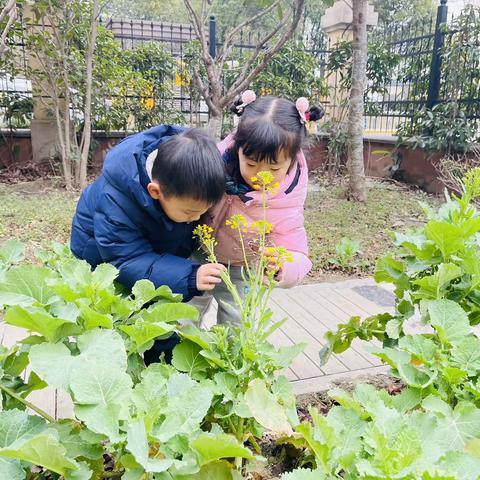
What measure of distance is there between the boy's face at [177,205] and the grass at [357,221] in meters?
2.33

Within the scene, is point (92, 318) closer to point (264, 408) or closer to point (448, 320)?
point (264, 408)

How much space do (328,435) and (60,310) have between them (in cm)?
56

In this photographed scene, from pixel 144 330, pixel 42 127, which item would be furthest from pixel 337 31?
pixel 144 330

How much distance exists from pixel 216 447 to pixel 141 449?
0.43 ft

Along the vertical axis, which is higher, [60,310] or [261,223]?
[261,223]

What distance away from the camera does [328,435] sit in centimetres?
87

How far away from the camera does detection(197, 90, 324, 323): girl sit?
5.81ft

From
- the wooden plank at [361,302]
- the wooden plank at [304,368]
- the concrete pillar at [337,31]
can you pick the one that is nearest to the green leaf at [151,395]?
the wooden plank at [304,368]

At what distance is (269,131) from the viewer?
1762 mm

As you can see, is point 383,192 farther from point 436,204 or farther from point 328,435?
point 328,435

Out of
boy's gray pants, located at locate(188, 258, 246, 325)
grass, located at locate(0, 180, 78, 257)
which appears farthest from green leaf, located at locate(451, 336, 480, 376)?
grass, located at locate(0, 180, 78, 257)

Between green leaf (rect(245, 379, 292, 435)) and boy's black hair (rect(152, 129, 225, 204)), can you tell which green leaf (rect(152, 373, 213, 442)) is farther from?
boy's black hair (rect(152, 129, 225, 204))

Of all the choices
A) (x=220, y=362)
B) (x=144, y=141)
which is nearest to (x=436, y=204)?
(x=144, y=141)

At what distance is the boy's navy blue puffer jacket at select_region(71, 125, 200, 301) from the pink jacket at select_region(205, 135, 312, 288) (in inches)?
10.5
